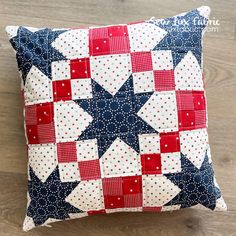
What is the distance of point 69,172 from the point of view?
0.92 metres

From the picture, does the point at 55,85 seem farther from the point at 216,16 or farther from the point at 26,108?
the point at 216,16

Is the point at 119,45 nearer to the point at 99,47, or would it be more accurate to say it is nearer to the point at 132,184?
the point at 99,47

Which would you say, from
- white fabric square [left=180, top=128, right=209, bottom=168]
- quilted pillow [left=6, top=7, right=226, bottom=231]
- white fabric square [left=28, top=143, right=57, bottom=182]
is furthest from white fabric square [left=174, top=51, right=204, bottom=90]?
white fabric square [left=28, top=143, right=57, bottom=182]

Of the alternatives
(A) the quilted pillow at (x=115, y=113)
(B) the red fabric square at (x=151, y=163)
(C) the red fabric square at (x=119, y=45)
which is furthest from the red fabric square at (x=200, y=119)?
(C) the red fabric square at (x=119, y=45)

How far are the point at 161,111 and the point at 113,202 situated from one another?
0.24 meters

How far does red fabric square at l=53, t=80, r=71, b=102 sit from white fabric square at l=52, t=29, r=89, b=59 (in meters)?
0.06

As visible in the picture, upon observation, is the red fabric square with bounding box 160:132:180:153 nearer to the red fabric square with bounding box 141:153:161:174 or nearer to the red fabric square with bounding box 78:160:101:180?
the red fabric square with bounding box 141:153:161:174

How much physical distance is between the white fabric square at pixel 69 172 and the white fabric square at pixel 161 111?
0.20 m

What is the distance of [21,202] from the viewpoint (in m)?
1.07

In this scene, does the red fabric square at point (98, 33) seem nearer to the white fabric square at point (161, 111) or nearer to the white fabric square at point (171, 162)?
the white fabric square at point (161, 111)

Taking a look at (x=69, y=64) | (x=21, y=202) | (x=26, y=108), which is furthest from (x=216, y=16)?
(x=21, y=202)

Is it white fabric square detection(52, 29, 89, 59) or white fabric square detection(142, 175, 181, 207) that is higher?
white fabric square detection(52, 29, 89, 59)

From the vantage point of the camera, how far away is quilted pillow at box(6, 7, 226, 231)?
90 centimetres

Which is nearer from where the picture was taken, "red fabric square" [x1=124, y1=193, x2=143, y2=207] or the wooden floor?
"red fabric square" [x1=124, y1=193, x2=143, y2=207]
